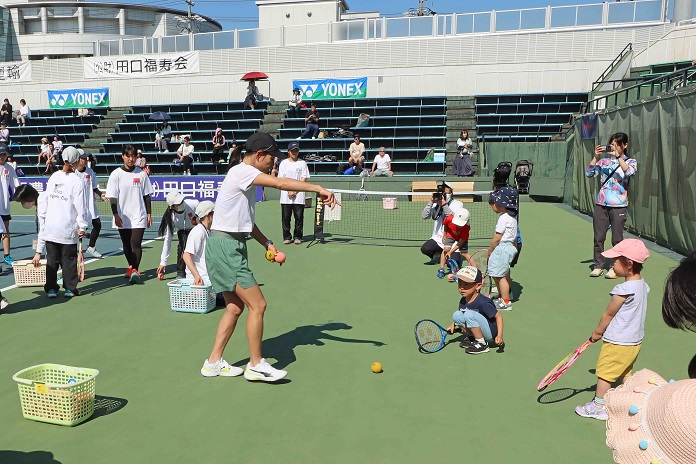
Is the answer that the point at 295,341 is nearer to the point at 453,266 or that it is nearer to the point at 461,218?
the point at 453,266

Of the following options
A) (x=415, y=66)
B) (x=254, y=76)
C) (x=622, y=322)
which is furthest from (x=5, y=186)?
(x=415, y=66)

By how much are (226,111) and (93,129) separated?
7.66 metres

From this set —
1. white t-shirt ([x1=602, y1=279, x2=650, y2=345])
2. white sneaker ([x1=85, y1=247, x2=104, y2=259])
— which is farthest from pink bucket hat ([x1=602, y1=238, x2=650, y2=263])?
white sneaker ([x1=85, y1=247, x2=104, y2=259])

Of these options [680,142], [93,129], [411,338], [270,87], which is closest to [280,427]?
[411,338]

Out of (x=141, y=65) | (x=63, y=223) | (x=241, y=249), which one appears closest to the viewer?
(x=241, y=249)

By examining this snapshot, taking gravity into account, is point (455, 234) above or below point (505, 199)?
below

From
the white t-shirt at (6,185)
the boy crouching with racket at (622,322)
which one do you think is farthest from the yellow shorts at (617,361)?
the white t-shirt at (6,185)

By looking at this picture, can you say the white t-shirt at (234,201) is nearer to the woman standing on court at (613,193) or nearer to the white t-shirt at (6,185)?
the woman standing on court at (613,193)

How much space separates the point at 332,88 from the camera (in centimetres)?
2912

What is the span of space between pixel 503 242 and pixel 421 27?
79.7 feet

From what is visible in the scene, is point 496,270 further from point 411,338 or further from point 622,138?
point 622,138

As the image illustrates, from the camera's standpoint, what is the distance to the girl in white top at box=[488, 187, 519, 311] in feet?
24.4

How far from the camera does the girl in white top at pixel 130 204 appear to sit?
923 cm

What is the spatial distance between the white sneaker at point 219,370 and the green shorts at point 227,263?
2.47 ft
